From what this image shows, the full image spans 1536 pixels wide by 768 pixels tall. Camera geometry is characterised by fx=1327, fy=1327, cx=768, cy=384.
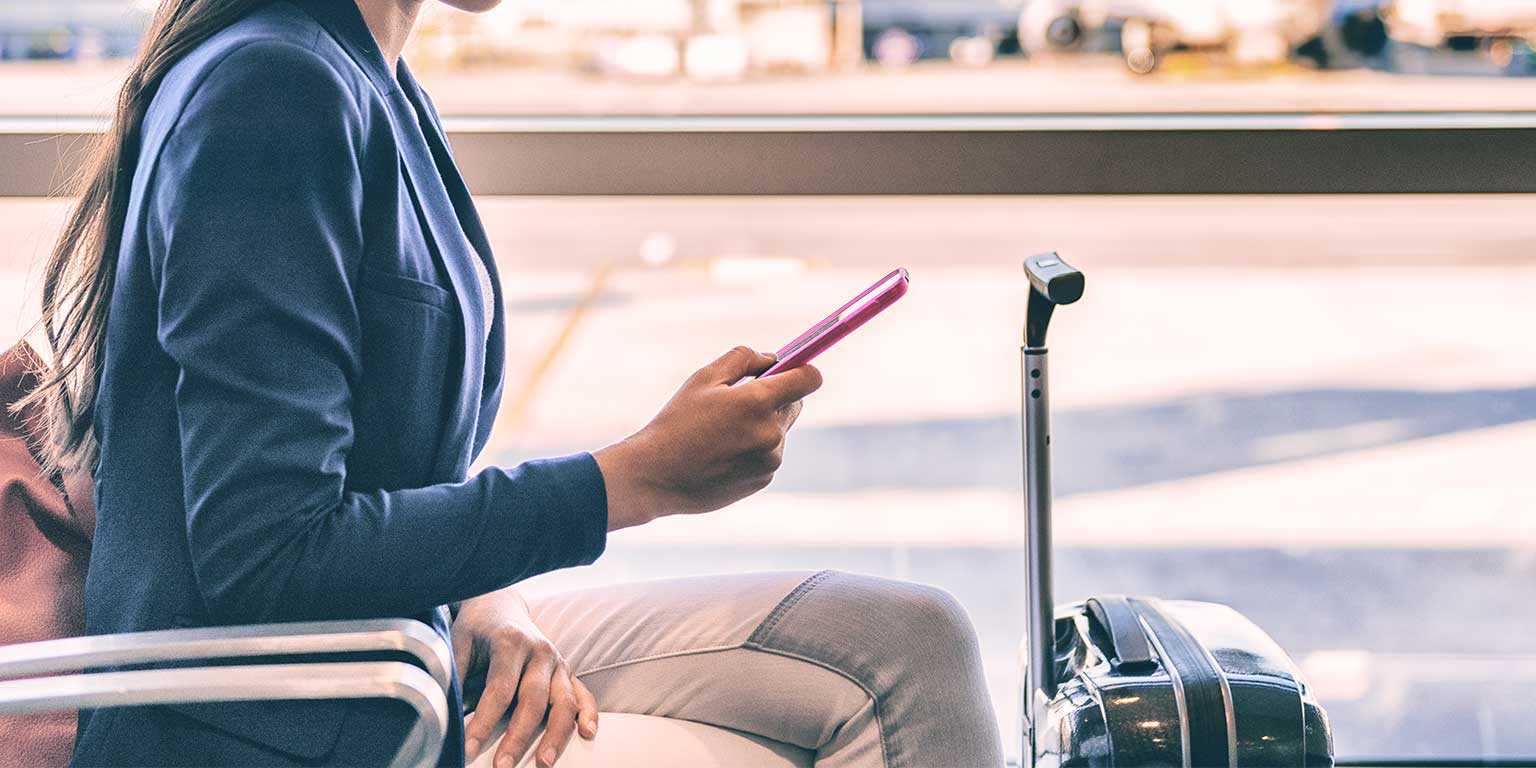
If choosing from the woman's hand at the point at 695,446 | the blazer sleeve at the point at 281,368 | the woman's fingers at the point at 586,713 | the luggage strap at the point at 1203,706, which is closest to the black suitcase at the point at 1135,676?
the luggage strap at the point at 1203,706

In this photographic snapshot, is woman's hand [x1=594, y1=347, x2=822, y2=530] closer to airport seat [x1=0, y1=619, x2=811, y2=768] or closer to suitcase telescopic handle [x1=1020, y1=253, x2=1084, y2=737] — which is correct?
airport seat [x1=0, y1=619, x2=811, y2=768]

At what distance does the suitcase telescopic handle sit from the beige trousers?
0.15 metres

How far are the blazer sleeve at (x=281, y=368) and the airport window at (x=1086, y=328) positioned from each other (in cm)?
47

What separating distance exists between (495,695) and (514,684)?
0.02 m

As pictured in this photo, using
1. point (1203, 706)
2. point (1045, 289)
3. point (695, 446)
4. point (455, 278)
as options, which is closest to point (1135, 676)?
point (1203, 706)

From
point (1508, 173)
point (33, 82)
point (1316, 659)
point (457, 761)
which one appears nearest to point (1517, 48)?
point (1508, 173)

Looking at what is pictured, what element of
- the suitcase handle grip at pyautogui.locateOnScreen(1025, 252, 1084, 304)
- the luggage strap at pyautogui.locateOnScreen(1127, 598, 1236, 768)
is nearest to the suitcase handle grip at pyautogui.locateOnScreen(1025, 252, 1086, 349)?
the suitcase handle grip at pyautogui.locateOnScreen(1025, 252, 1084, 304)

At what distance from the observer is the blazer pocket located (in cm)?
89

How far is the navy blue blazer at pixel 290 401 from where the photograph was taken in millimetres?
808

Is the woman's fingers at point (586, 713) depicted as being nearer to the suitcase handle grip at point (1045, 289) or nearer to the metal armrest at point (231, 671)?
the metal armrest at point (231, 671)

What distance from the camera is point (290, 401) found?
2.67 ft

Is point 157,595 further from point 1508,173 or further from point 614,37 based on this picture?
point 614,37

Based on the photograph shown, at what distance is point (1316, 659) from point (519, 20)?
2091mm

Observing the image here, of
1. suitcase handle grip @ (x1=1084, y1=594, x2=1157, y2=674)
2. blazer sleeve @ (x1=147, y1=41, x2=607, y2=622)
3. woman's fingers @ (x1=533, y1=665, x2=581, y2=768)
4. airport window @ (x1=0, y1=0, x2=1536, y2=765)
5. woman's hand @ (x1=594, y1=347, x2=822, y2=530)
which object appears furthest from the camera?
airport window @ (x1=0, y1=0, x2=1536, y2=765)
